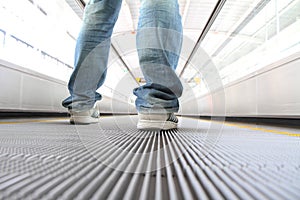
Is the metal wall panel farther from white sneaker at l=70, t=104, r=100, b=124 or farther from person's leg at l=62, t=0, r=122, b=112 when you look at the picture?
white sneaker at l=70, t=104, r=100, b=124

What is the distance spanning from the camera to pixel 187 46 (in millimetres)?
3143

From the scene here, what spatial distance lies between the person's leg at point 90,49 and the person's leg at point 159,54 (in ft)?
0.93

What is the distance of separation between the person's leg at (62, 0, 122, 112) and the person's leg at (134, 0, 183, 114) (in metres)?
0.28

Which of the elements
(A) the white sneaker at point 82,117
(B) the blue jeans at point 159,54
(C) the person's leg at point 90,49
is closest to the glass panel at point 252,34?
(B) the blue jeans at point 159,54

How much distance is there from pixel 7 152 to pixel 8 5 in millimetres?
2167

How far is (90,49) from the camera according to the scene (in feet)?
3.70

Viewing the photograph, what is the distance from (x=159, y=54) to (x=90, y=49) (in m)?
0.45

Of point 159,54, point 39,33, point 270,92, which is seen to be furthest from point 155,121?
point 39,33

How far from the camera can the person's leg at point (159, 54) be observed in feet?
2.93

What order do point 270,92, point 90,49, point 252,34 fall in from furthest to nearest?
point 252,34 < point 270,92 < point 90,49

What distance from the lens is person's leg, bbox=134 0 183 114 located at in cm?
89

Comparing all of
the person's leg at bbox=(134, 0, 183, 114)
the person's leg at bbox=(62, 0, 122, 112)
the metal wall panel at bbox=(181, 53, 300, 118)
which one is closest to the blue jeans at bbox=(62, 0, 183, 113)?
the person's leg at bbox=(134, 0, 183, 114)

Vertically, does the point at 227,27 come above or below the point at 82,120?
above

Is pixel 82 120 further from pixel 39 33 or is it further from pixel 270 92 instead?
pixel 39 33
